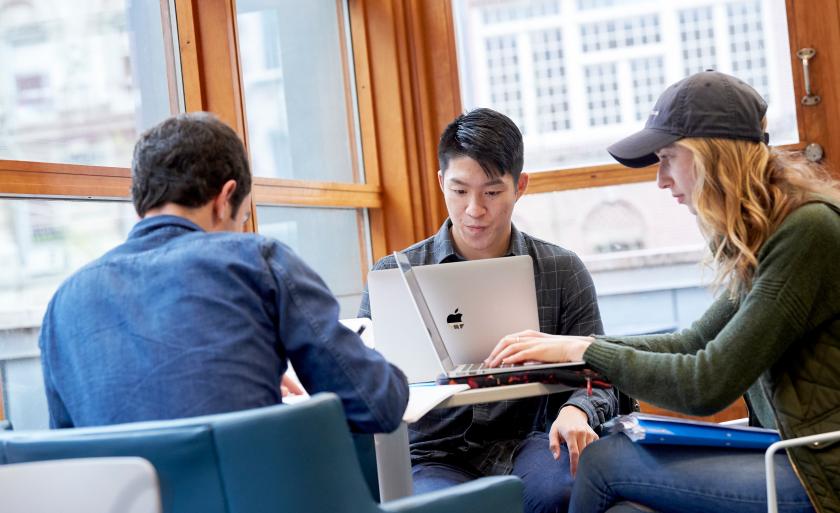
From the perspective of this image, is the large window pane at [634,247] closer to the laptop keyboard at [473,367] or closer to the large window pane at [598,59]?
the large window pane at [598,59]

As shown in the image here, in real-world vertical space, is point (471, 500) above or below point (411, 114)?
below

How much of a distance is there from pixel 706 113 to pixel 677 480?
0.67 m

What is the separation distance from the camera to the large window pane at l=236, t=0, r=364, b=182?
3160mm

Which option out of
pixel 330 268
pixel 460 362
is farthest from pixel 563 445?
pixel 330 268

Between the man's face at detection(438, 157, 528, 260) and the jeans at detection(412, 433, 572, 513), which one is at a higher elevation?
the man's face at detection(438, 157, 528, 260)

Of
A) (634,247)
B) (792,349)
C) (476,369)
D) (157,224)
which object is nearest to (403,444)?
(476,369)

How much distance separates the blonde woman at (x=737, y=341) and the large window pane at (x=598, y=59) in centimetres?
214

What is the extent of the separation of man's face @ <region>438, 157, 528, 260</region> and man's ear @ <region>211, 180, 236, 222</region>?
0.98 meters

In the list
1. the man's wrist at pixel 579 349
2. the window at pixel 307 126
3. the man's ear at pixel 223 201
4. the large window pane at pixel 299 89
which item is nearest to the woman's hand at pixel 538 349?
the man's wrist at pixel 579 349

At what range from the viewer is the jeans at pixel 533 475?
2.14 meters

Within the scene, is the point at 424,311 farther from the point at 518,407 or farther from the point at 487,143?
the point at 487,143

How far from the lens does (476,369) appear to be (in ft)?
6.19

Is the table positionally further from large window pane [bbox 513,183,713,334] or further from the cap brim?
large window pane [bbox 513,183,713,334]

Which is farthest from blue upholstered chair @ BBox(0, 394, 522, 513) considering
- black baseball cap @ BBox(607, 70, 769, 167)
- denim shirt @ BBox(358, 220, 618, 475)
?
denim shirt @ BBox(358, 220, 618, 475)
